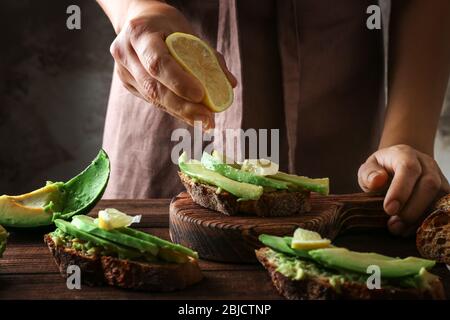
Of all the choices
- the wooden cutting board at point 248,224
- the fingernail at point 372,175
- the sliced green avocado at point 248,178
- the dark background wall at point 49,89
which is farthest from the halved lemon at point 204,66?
the dark background wall at point 49,89

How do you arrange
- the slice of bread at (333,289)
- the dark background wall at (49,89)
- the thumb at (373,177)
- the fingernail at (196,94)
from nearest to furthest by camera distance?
the slice of bread at (333,289), the fingernail at (196,94), the thumb at (373,177), the dark background wall at (49,89)

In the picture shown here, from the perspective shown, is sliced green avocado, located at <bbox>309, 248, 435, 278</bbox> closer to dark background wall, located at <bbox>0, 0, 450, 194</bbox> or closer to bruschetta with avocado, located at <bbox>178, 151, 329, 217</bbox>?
bruschetta with avocado, located at <bbox>178, 151, 329, 217</bbox>

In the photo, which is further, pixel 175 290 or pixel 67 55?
pixel 67 55

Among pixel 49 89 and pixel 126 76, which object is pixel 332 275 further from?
pixel 49 89

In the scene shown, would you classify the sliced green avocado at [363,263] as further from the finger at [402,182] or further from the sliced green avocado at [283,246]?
the finger at [402,182]

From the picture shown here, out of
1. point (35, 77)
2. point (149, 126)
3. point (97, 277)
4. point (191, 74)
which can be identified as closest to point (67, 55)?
point (35, 77)

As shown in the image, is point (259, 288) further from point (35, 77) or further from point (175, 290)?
point (35, 77)

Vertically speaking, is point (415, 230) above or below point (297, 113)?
below

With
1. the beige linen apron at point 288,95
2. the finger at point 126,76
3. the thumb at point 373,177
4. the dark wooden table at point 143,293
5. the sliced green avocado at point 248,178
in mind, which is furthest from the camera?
the beige linen apron at point 288,95
